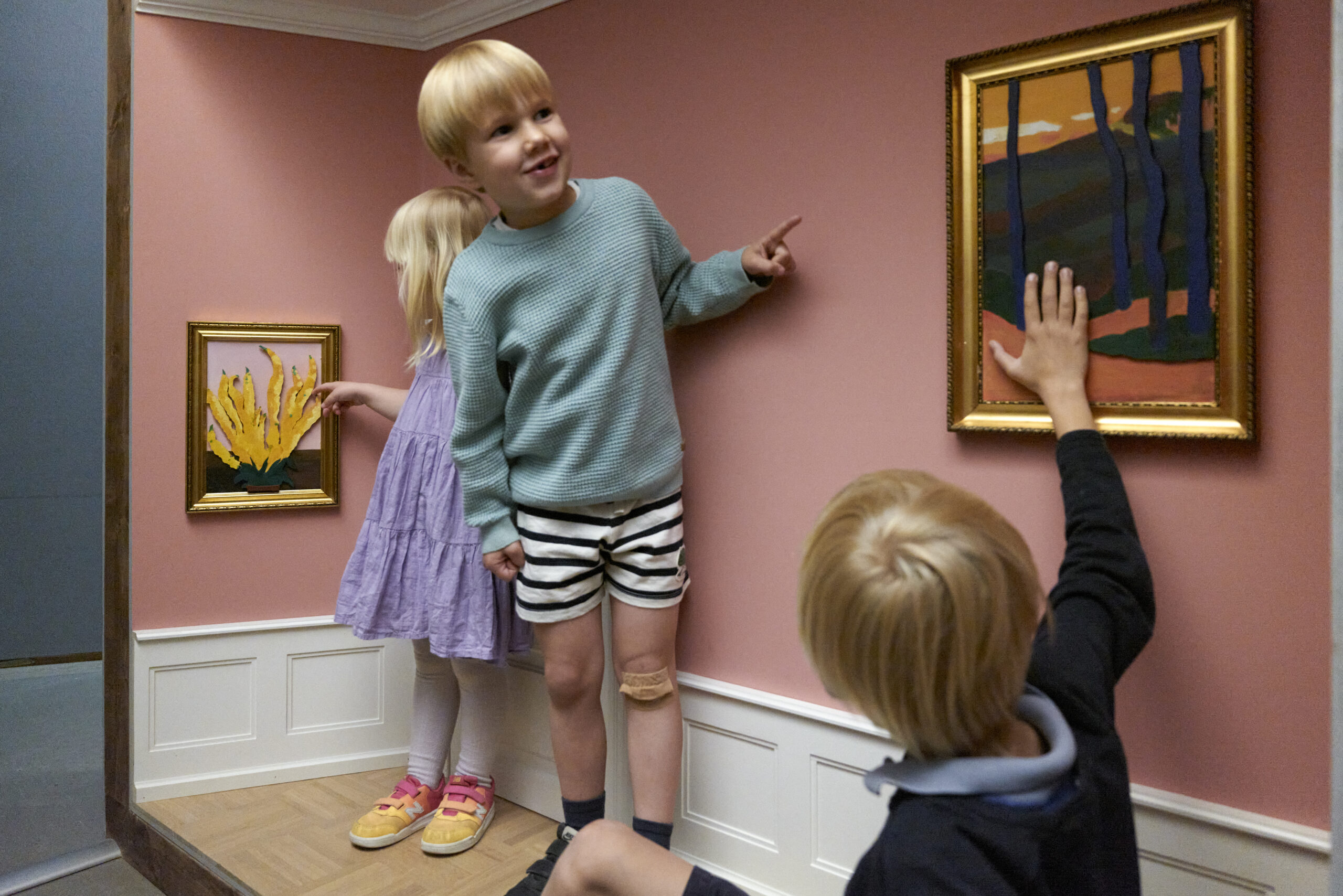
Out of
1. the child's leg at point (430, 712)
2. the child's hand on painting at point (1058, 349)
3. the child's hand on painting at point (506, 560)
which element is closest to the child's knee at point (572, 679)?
the child's hand on painting at point (506, 560)

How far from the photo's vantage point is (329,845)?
2203 mm

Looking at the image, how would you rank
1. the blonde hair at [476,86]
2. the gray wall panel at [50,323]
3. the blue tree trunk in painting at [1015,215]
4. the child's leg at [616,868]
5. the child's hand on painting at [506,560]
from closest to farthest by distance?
the child's leg at [616,868], the blue tree trunk in painting at [1015,215], the blonde hair at [476,86], the child's hand on painting at [506,560], the gray wall panel at [50,323]

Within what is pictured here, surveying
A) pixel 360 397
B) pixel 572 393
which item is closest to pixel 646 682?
pixel 572 393

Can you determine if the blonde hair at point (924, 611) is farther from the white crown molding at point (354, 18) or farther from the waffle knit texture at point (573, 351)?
the white crown molding at point (354, 18)

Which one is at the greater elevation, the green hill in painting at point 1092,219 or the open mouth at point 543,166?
the open mouth at point 543,166

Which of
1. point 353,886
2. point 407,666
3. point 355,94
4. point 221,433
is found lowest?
point 353,886

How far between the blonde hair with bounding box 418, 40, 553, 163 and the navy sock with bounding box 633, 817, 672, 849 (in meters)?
1.25

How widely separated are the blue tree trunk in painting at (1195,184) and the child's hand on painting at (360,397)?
69.3 inches

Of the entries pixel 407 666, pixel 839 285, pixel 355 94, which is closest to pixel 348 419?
pixel 407 666

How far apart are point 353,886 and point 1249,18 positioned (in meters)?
2.17

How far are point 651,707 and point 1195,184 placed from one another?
4.02 feet

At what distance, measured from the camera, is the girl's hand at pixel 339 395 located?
2484 mm

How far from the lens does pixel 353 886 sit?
202 cm

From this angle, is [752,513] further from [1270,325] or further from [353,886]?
[353,886]
